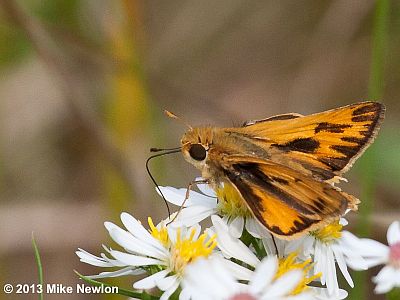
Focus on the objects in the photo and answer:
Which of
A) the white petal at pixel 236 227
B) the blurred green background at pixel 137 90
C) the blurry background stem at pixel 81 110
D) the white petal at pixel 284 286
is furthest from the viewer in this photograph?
the blurred green background at pixel 137 90

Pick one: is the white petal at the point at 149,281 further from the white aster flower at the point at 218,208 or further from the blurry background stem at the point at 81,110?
the blurry background stem at the point at 81,110

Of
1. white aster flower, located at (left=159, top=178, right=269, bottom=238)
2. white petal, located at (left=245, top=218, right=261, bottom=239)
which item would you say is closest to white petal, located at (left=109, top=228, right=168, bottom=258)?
white aster flower, located at (left=159, top=178, right=269, bottom=238)

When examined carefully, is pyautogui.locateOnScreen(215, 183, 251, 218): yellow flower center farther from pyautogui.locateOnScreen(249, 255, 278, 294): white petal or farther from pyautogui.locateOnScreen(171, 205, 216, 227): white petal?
pyautogui.locateOnScreen(249, 255, 278, 294): white petal

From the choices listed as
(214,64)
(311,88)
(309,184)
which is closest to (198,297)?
(309,184)

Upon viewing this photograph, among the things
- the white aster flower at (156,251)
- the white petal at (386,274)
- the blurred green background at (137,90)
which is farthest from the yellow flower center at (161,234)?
the blurred green background at (137,90)

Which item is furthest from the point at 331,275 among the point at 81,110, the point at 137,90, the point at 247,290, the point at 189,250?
the point at 137,90

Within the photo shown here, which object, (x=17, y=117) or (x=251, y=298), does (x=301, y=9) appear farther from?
(x=251, y=298)
